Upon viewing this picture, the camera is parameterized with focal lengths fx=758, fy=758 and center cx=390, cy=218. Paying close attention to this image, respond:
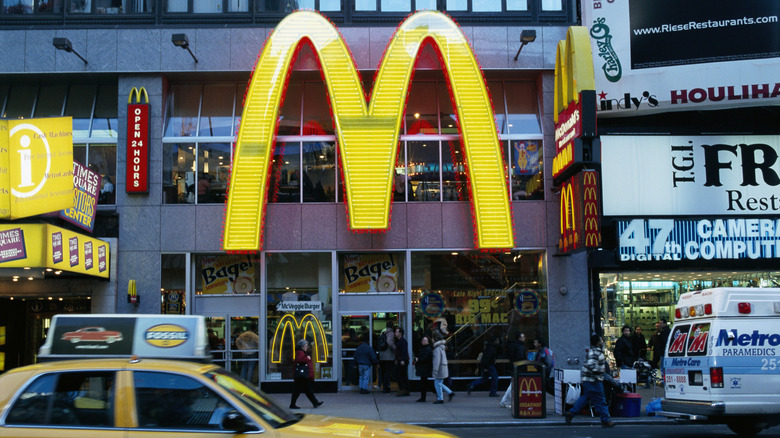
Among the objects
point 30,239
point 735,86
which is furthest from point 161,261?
point 735,86

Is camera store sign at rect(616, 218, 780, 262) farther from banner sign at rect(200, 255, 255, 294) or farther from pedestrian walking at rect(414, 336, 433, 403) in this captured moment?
banner sign at rect(200, 255, 255, 294)

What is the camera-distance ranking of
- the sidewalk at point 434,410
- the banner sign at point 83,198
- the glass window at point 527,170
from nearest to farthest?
the sidewalk at point 434,410
the banner sign at point 83,198
the glass window at point 527,170

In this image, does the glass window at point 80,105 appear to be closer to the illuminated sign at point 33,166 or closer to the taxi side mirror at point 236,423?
the illuminated sign at point 33,166

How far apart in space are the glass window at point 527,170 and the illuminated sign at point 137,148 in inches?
390

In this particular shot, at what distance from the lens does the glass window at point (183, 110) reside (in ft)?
68.9

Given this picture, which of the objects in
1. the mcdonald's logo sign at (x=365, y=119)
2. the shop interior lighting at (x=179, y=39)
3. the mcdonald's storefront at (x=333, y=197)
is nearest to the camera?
the shop interior lighting at (x=179, y=39)

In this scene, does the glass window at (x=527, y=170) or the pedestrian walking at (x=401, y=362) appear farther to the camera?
the glass window at (x=527, y=170)

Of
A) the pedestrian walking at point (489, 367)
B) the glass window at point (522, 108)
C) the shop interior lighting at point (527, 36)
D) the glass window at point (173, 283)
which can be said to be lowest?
the pedestrian walking at point (489, 367)

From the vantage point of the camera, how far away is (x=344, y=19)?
832 inches

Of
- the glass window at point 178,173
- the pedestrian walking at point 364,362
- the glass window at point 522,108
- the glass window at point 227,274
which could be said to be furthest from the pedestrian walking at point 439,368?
the glass window at point 178,173

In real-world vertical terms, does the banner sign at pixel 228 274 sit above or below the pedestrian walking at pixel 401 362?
above

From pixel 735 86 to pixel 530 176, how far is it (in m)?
5.72

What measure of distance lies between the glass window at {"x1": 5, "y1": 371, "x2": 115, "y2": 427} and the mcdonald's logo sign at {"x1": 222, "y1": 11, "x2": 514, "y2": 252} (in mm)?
12922

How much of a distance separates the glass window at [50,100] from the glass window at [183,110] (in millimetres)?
3221
